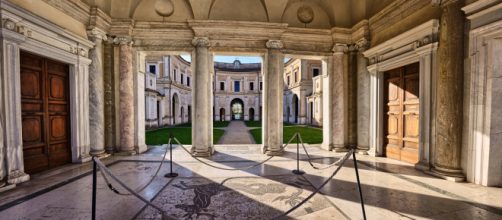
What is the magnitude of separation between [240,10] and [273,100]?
347 centimetres

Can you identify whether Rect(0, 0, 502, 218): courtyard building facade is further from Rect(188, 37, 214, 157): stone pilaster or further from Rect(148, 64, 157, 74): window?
Rect(148, 64, 157, 74): window

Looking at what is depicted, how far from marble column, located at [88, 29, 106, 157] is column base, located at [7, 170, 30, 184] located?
6.79ft

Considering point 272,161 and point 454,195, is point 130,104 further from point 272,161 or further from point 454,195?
point 454,195

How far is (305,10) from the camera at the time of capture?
8359mm

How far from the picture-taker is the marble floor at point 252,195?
3.40 meters

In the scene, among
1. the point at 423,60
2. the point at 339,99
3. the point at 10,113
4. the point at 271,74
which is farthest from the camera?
the point at 339,99

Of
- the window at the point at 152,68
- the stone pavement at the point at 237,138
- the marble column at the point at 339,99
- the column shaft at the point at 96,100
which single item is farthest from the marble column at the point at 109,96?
the window at the point at 152,68

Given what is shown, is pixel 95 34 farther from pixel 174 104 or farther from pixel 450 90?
pixel 174 104

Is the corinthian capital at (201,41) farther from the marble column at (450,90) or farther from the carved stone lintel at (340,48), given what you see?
the marble column at (450,90)

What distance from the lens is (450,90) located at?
4.91m

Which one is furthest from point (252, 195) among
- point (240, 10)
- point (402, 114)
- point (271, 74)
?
point (240, 10)

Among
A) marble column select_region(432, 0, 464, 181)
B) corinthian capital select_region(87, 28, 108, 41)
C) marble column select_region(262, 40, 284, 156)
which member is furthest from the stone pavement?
marble column select_region(432, 0, 464, 181)

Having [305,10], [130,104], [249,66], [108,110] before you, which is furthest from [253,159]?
[249,66]

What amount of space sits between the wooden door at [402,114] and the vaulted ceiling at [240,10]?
8.22 ft
